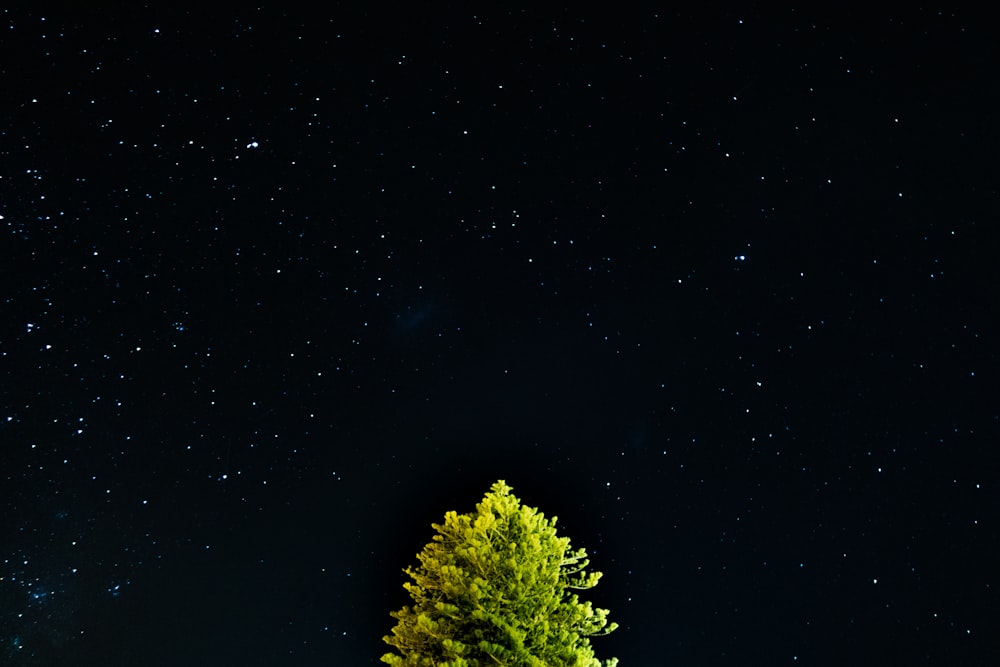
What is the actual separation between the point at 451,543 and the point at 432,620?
0.80 m

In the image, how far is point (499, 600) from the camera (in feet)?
25.8


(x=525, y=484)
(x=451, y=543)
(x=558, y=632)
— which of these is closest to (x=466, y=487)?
(x=525, y=484)

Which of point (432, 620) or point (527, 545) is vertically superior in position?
point (527, 545)

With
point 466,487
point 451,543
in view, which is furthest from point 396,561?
point 451,543

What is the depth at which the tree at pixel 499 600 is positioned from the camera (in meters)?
7.72

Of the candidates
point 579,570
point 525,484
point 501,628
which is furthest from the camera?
A: point 525,484

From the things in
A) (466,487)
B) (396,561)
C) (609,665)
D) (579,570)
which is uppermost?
(466,487)

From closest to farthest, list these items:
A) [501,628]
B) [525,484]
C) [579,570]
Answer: [501,628], [579,570], [525,484]

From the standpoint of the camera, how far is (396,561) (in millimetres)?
11141

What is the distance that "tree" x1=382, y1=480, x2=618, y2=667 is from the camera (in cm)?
772

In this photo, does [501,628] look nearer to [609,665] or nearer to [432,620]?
[432,620]

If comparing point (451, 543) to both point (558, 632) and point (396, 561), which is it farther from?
point (396, 561)

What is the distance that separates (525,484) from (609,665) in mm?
3288

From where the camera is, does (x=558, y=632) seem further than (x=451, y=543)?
No
